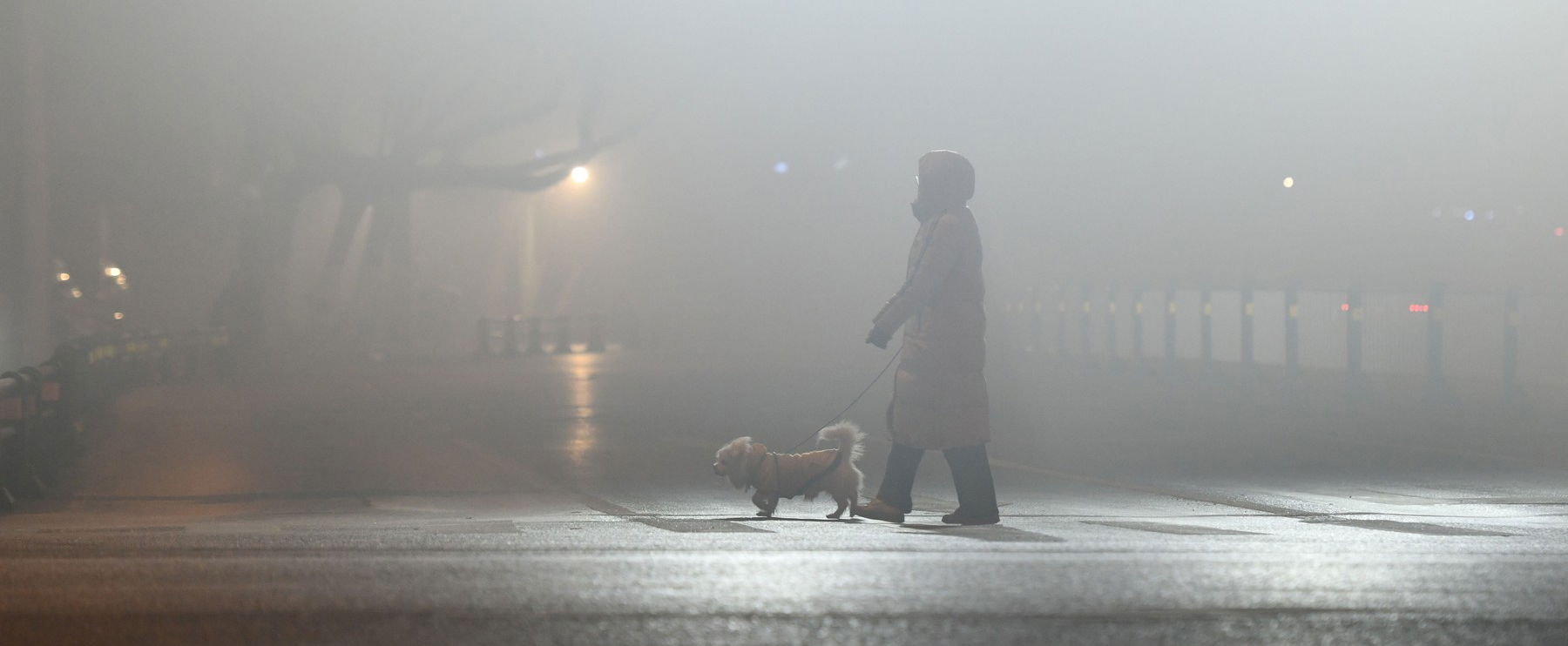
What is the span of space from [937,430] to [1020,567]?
85.3 inches

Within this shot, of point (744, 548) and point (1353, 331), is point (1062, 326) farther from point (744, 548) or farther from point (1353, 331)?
point (744, 548)

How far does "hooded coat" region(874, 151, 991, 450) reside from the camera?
26.1 ft

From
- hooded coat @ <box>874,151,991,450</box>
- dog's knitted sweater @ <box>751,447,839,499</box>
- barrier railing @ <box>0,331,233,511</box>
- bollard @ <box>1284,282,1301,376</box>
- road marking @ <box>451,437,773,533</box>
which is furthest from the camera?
bollard @ <box>1284,282,1301,376</box>

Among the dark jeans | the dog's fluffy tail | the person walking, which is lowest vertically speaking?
the dark jeans

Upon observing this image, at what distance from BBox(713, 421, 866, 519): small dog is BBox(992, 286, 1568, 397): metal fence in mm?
13346

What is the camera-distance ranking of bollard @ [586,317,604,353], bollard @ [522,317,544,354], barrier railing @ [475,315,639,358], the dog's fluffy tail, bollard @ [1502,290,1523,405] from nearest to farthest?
the dog's fluffy tail, bollard @ [1502,290,1523,405], barrier railing @ [475,315,639,358], bollard @ [522,317,544,354], bollard @ [586,317,604,353]

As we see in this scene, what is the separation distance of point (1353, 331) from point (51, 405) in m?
15.3

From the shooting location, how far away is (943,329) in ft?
26.3

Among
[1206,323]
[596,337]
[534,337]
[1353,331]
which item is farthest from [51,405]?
[596,337]

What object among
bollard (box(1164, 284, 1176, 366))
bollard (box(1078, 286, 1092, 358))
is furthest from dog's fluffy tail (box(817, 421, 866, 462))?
bollard (box(1078, 286, 1092, 358))

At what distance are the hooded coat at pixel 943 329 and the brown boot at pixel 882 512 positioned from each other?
1.20ft

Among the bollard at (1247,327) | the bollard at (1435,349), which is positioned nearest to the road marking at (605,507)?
the bollard at (1435,349)

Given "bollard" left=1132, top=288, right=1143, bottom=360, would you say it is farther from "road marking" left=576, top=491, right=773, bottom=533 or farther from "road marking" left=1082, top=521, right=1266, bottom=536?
"road marking" left=1082, top=521, right=1266, bottom=536

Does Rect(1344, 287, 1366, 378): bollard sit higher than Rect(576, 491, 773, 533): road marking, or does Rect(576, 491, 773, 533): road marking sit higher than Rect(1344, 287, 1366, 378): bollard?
Rect(1344, 287, 1366, 378): bollard
